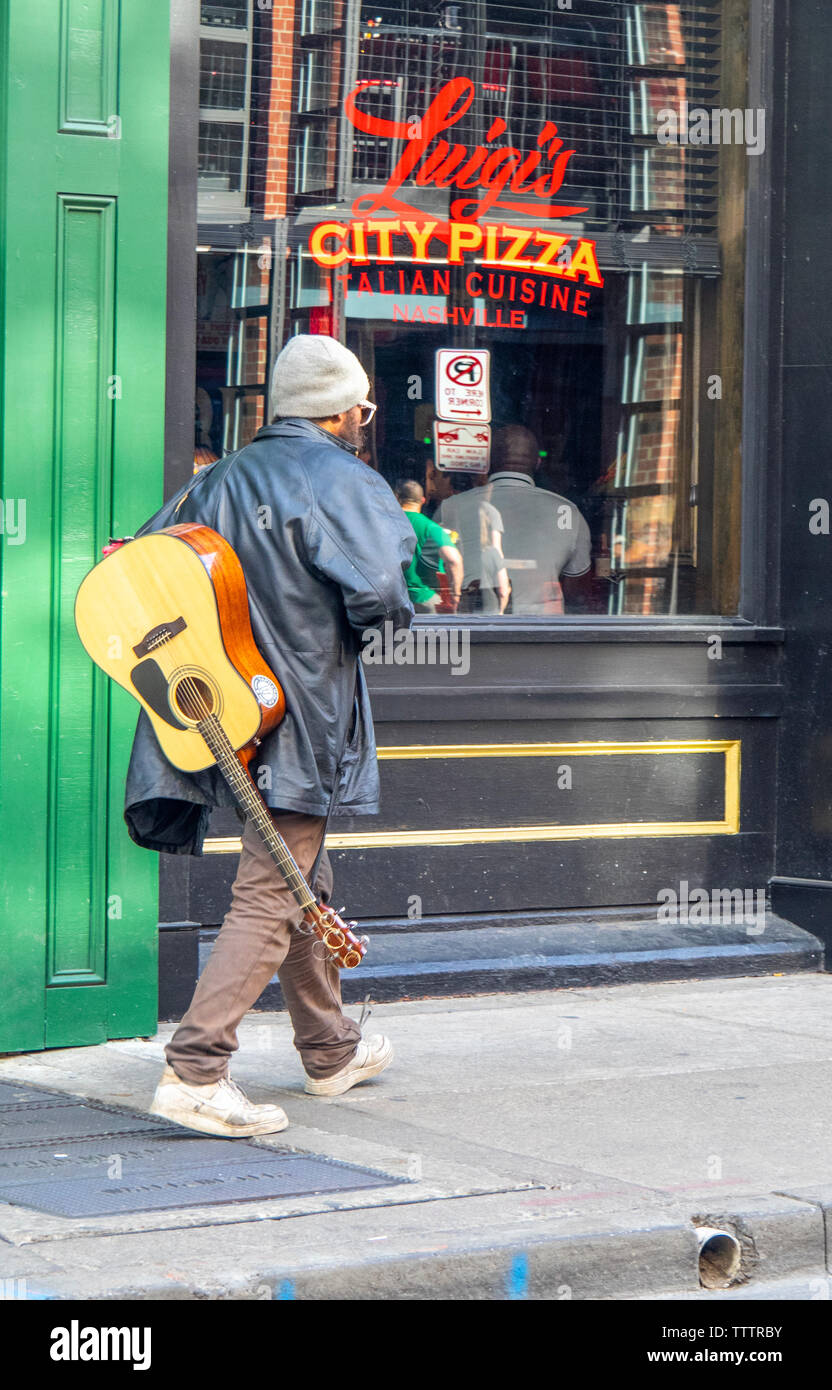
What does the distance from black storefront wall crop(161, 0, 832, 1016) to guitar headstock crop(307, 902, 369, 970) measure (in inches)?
71.3

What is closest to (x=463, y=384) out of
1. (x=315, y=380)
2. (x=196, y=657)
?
(x=315, y=380)

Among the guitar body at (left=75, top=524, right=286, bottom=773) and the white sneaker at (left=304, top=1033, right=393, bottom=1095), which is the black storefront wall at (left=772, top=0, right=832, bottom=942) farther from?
the guitar body at (left=75, top=524, right=286, bottom=773)

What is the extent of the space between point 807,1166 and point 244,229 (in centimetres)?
386

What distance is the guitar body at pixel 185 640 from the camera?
4.69m

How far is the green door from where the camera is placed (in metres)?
5.66

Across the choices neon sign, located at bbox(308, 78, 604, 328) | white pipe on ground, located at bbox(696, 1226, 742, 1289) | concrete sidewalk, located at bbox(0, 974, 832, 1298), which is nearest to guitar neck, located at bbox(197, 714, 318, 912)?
concrete sidewalk, located at bbox(0, 974, 832, 1298)

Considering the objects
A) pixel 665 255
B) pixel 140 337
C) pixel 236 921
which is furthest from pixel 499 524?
pixel 236 921

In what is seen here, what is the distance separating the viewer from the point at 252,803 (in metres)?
4.73

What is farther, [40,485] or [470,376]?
[470,376]

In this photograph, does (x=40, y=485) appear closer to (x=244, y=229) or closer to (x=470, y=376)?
(x=244, y=229)

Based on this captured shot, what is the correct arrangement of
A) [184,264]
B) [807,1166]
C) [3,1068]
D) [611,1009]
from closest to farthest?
[807,1166] < [3,1068] < [184,264] < [611,1009]

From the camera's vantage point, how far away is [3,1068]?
5.56 m

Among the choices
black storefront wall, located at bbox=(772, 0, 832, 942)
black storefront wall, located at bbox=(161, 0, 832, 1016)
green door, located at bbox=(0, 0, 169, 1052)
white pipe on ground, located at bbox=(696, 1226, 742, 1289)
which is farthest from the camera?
black storefront wall, located at bbox=(772, 0, 832, 942)

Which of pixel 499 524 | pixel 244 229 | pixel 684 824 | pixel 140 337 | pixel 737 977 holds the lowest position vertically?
pixel 737 977
